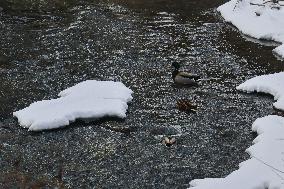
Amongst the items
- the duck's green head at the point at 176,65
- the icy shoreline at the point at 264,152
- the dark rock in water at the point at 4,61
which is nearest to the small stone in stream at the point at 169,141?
the icy shoreline at the point at 264,152

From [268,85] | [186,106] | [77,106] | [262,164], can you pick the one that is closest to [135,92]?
[186,106]

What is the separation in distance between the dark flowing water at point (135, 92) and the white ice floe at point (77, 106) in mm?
208

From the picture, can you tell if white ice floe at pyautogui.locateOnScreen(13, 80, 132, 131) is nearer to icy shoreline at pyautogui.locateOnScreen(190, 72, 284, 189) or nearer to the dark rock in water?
the dark rock in water

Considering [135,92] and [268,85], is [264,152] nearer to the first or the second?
[268,85]

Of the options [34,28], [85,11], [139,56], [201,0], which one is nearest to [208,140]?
[139,56]

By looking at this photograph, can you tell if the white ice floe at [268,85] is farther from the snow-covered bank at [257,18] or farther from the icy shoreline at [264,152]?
the snow-covered bank at [257,18]

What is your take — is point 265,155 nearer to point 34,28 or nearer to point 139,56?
point 139,56

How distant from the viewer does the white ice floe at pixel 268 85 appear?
11927 mm

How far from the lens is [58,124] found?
10469mm

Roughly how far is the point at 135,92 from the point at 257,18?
293 inches

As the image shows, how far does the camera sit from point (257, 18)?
690 inches

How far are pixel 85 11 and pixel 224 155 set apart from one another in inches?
448

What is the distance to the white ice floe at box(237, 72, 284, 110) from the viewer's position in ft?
39.1

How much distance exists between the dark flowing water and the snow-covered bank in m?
0.44
